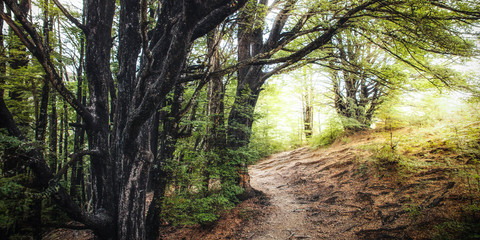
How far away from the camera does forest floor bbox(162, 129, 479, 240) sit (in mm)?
3375

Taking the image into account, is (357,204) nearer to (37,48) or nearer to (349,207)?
(349,207)

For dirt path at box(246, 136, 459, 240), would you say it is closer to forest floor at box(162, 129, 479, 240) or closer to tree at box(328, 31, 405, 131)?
forest floor at box(162, 129, 479, 240)

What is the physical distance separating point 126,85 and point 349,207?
5.91m

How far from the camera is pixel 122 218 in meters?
3.12

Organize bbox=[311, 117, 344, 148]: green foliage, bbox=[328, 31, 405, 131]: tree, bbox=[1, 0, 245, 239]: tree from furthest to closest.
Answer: bbox=[311, 117, 344, 148]: green foliage → bbox=[328, 31, 405, 131]: tree → bbox=[1, 0, 245, 239]: tree

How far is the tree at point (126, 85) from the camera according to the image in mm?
2494

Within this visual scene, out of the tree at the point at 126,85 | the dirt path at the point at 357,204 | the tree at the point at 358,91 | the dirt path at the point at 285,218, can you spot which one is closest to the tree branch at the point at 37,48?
the tree at the point at 126,85

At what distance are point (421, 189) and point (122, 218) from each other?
6036 millimetres

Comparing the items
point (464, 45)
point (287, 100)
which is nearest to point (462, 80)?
point (464, 45)

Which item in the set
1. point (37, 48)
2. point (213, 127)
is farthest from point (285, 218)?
point (37, 48)

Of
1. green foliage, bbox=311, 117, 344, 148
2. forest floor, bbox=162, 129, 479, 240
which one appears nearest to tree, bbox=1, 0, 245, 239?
forest floor, bbox=162, 129, 479, 240

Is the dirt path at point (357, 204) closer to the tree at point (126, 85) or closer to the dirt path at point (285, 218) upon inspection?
the dirt path at point (285, 218)

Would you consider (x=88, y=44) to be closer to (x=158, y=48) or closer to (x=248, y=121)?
(x=158, y=48)

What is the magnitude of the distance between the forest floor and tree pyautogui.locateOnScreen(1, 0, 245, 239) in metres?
2.33
